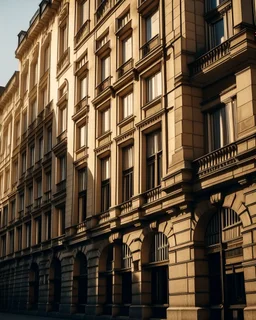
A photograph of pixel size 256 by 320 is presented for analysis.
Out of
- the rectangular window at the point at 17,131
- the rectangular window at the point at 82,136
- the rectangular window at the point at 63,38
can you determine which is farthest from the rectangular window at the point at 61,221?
the rectangular window at the point at 17,131

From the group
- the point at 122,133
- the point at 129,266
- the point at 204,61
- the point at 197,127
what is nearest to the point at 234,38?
the point at 204,61

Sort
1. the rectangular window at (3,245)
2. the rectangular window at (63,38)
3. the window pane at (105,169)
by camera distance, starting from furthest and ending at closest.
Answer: the rectangular window at (3,245) → the rectangular window at (63,38) → the window pane at (105,169)

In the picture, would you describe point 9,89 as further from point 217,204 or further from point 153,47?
point 217,204

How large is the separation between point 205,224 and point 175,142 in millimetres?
3972

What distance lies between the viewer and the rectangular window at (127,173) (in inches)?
1163

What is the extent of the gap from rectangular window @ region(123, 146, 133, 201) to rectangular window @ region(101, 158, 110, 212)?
217cm

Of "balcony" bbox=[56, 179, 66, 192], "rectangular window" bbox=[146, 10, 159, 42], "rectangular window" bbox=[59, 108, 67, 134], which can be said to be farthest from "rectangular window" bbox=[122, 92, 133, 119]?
"rectangular window" bbox=[59, 108, 67, 134]

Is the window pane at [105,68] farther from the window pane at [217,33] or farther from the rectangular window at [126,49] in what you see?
the window pane at [217,33]

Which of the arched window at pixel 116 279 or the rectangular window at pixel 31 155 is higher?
the rectangular window at pixel 31 155

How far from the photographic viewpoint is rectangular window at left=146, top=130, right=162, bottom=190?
27000mm

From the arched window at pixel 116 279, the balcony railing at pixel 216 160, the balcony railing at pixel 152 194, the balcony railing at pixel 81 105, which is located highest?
the balcony railing at pixel 81 105

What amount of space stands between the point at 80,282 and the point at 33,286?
10797 mm

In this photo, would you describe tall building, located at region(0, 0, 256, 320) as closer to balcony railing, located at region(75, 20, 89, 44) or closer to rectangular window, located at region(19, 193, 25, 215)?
balcony railing, located at region(75, 20, 89, 44)

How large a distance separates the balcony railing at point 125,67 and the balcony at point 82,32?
679cm
